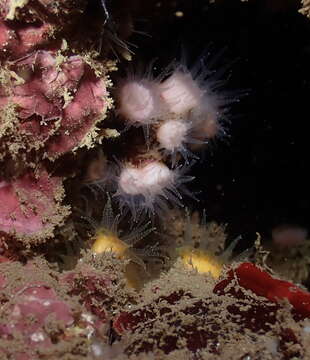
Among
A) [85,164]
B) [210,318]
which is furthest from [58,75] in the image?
[210,318]

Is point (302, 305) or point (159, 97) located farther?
point (159, 97)

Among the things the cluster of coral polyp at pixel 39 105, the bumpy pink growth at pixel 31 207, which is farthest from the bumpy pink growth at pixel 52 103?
the bumpy pink growth at pixel 31 207

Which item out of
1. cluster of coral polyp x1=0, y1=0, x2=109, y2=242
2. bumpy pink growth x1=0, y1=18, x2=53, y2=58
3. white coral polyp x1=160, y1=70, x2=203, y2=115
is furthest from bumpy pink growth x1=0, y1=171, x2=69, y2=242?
white coral polyp x1=160, y1=70, x2=203, y2=115

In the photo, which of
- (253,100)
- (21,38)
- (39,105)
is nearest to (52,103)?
(39,105)

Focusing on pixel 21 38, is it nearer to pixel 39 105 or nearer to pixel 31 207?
pixel 39 105

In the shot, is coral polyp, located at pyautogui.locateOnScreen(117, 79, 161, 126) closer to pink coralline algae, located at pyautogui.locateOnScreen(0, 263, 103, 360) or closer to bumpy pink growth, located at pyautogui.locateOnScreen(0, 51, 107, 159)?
bumpy pink growth, located at pyautogui.locateOnScreen(0, 51, 107, 159)

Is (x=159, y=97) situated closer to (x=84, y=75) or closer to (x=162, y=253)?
(x=84, y=75)

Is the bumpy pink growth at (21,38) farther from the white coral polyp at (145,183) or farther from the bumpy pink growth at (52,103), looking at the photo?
the white coral polyp at (145,183)
